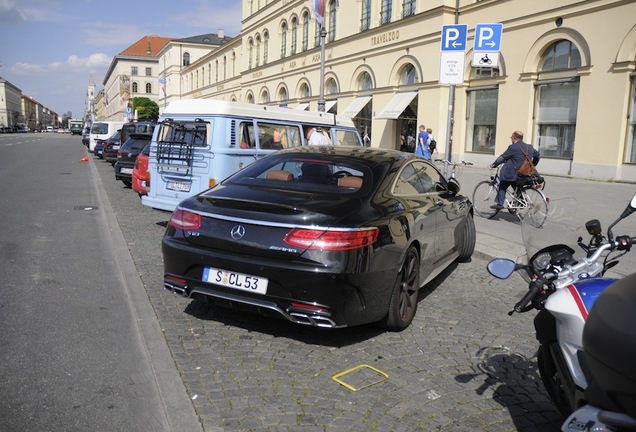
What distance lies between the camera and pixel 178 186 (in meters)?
8.84

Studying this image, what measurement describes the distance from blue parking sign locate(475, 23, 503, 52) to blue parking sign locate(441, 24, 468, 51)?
0.78m

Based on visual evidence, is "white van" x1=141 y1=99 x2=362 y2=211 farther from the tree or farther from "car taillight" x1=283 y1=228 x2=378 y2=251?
the tree

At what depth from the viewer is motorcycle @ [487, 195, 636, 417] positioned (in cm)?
235

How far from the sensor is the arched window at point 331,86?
1403 inches

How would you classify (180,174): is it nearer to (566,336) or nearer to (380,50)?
(566,336)

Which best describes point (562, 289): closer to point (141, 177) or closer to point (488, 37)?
point (488, 37)

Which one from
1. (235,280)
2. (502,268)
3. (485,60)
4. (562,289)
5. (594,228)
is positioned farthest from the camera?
(485,60)

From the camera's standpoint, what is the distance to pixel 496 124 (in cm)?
2344

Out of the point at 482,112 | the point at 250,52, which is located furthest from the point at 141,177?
the point at 250,52

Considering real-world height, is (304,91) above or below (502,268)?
above

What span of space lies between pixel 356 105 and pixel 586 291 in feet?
101

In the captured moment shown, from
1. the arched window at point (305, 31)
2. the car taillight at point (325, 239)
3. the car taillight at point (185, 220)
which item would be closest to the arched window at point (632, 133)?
the car taillight at point (325, 239)

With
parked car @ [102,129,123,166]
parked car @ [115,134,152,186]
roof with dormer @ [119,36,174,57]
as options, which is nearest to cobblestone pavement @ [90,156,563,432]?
parked car @ [115,134,152,186]

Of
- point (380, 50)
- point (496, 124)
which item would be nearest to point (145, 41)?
→ point (380, 50)
